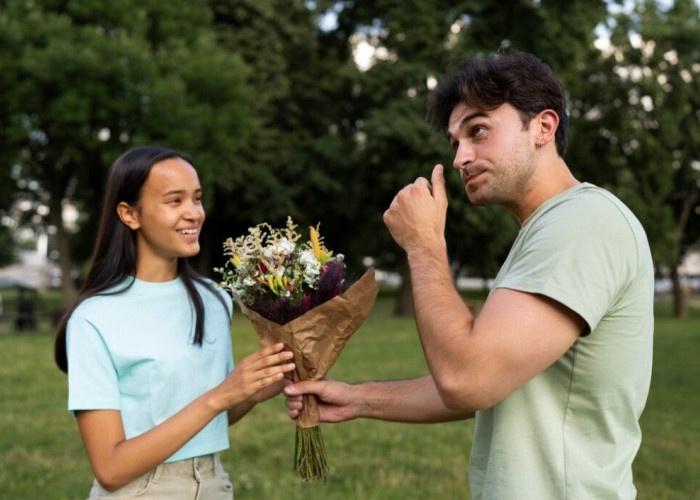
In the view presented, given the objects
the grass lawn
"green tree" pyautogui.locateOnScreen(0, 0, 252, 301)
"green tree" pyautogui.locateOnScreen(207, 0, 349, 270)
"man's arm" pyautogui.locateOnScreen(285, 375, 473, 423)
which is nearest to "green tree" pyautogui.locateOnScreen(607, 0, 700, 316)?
"green tree" pyautogui.locateOnScreen(207, 0, 349, 270)

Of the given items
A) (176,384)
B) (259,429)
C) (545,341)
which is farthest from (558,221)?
(259,429)

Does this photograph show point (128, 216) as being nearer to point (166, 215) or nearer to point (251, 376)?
point (166, 215)

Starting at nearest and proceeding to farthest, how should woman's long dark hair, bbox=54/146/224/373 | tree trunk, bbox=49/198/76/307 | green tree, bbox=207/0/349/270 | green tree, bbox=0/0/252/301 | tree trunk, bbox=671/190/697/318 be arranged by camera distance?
woman's long dark hair, bbox=54/146/224/373 → green tree, bbox=0/0/252/301 → tree trunk, bbox=49/198/76/307 → green tree, bbox=207/0/349/270 → tree trunk, bbox=671/190/697/318

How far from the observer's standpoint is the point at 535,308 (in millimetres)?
2102

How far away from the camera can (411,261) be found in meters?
2.38

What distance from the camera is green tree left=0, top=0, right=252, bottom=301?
22.2 metres

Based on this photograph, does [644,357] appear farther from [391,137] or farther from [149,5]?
[149,5]

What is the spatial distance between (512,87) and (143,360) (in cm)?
164

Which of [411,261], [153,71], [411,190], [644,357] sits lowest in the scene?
[644,357]

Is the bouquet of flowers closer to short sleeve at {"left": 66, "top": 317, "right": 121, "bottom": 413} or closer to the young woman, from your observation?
the young woman

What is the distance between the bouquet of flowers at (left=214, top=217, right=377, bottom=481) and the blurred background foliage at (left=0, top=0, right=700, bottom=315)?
68.4 ft

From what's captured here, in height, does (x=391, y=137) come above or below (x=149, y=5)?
below

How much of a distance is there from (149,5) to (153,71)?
3.05m

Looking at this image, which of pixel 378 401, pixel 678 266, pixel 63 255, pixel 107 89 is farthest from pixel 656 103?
pixel 378 401
